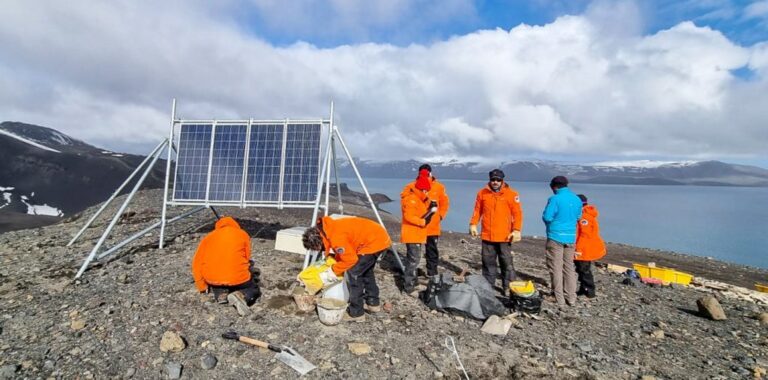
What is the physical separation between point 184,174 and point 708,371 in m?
10.9

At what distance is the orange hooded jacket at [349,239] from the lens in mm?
5578

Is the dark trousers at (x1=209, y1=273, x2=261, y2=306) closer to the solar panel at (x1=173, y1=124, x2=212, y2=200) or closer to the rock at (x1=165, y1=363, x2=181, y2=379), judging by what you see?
the rock at (x1=165, y1=363, x2=181, y2=379)

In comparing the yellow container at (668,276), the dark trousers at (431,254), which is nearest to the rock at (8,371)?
the dark trousers at (431,254)

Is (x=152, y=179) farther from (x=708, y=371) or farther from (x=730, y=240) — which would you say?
(x=730, y=240)

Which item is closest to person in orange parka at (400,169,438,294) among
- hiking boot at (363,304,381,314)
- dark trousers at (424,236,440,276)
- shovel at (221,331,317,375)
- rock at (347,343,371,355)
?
dark trousers at (424,236,440,276)

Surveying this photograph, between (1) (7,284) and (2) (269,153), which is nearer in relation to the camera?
(1) (7,284)

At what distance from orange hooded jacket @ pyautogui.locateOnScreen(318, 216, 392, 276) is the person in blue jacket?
10.6 ft

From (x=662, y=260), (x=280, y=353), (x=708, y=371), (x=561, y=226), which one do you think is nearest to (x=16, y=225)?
(x=280, y=353)

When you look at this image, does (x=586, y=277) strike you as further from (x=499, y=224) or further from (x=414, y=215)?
(x=414, y=215)

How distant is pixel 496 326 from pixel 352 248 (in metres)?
2.50

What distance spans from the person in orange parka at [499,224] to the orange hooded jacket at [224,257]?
419 centimetres

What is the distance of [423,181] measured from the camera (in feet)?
24.0

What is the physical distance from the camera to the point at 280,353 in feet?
15.7

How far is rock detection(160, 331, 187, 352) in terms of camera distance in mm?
4871
